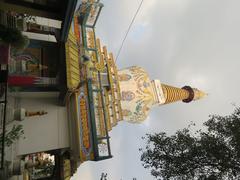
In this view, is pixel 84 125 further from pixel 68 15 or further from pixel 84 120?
pixel 68 15

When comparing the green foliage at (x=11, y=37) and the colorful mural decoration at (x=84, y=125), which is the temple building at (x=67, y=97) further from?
the green foliage at (x=11, y=37)

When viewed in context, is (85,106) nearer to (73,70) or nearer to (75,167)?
(73,70)

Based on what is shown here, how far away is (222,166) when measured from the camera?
42.8 ft

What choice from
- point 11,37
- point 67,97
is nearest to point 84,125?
point 67,97

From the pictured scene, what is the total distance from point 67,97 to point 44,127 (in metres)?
2.48

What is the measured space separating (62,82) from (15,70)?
119 inches

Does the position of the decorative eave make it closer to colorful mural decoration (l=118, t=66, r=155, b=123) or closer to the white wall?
the white wall

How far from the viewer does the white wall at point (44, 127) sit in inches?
593

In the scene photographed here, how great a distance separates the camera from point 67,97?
635 inches

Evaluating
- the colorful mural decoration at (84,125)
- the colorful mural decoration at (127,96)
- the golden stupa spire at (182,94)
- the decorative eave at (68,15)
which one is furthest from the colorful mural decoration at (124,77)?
the decorative eave at (68,15)

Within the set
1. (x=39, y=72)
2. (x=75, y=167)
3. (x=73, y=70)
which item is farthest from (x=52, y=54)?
(x=75, y=167)

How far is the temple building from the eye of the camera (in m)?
15.0

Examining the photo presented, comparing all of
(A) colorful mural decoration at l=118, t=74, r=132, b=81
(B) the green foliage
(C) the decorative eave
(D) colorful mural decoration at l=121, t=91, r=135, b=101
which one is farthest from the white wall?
(A) colorful mural decoration at l=118, t=74, r=132, b=81

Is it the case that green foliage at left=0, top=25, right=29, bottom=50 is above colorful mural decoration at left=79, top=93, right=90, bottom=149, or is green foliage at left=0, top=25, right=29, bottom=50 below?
above
